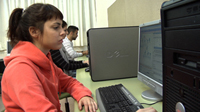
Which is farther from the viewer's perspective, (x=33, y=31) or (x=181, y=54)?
(x=33, y=31)

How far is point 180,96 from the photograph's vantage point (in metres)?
0.32

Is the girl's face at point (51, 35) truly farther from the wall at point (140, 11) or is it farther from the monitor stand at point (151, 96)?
the wall at point (140, 11)

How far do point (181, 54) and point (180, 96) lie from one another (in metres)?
0.09

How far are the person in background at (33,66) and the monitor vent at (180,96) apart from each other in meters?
0.40

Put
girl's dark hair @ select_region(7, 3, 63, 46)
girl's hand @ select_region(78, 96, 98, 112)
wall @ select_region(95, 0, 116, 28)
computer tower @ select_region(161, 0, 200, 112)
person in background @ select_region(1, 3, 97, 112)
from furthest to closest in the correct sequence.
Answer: wall @ select_region(95, 0, 116, 28) → girl's dark hair @ select_region(7, 3, 63, 46) → girl's hand @ select_region(78, 96, 98, 112) → person in background @ select_region(1, 3, 97, 112) → computer tower @ select_region(161, 0, 200, 112)

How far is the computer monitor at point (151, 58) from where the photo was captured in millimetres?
665

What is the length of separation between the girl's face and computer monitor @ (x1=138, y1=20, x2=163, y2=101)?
0.45 m

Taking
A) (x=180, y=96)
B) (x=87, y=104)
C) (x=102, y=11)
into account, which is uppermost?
(x=102, y=11)

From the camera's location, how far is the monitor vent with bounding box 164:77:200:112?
0.92ft

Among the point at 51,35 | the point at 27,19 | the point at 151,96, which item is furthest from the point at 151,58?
the point at 27,19

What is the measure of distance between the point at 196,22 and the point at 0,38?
3707 millimetres

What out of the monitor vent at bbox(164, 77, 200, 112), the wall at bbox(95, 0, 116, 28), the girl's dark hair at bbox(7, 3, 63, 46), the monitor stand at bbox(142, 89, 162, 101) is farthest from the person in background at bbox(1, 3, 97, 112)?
the wall at bbox(95, 0, 116, 28)

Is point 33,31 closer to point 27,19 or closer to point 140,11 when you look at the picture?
point 27,19

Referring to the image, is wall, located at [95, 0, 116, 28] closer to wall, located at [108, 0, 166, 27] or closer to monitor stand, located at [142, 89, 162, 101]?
wall, located at [108, 0, 166, 27]
